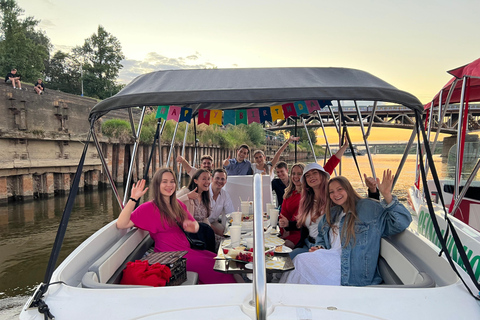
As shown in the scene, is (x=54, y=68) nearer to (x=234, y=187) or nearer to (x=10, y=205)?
(x=10, y=205)

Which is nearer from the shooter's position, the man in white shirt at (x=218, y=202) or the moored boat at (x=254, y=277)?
the moored boat at (x=254, y=277)

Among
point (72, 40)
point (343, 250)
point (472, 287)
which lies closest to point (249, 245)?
point (343, 250)

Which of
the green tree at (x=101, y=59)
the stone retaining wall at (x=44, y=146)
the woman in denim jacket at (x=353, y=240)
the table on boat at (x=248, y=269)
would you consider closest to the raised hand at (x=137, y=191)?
the table on boat at (x=248, y=269)

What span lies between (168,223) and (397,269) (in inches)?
66.5

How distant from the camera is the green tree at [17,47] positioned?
30.1 m

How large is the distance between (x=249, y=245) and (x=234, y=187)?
342 cm

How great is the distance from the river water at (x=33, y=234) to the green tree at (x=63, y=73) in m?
30.9

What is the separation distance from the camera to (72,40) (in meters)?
45.9

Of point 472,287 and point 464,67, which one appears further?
point 464,67

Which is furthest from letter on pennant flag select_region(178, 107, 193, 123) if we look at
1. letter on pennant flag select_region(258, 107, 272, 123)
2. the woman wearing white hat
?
the woman wearing white hat

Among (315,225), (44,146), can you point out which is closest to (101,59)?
(44,146)

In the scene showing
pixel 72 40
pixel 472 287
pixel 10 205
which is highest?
pixel 72 40

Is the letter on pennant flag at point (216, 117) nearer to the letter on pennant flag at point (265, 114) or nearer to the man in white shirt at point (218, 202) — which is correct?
the letter on pennant flag at point (265, 114)

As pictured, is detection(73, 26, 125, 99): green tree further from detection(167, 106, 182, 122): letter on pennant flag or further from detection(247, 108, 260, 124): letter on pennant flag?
detection(167, 106, 182, 122): letter on pennant flag
